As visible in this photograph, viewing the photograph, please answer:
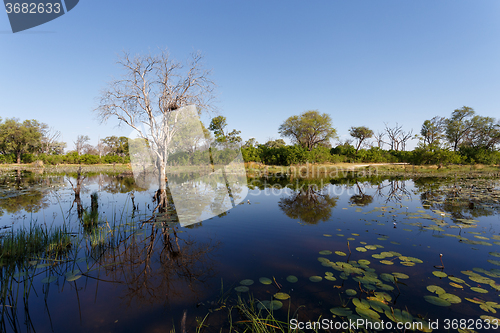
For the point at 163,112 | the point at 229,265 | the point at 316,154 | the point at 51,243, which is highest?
the point at 163,112

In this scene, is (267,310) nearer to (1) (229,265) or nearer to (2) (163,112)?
(1) (229,265)

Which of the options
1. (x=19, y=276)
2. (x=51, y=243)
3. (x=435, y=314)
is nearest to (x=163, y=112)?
(x=51, y=243)

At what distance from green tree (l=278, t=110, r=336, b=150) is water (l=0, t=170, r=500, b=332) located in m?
37.6

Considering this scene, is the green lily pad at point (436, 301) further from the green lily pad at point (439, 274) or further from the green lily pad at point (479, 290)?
the green lily pad at point (439, 274)

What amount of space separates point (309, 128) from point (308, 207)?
37.4m

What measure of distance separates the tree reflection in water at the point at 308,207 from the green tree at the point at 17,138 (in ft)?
193

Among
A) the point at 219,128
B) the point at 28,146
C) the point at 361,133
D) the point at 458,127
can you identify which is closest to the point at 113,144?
the point at 28,146

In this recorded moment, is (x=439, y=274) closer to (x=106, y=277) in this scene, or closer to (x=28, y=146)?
(x=106, y=277)

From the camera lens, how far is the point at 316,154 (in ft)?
107

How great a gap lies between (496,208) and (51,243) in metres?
14.4

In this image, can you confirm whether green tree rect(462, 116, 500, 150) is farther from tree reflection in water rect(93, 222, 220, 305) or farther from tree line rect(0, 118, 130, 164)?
tree line rect(0, 118, 130, 164)

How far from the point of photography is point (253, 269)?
389 centimetres

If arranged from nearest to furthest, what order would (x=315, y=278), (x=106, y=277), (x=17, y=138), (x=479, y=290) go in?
(x=479, y=290), (x=315, y=278), (x=106, y=277), (x=17, y=138)

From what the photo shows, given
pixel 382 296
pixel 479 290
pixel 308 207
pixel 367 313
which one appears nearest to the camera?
pixel 367 313
